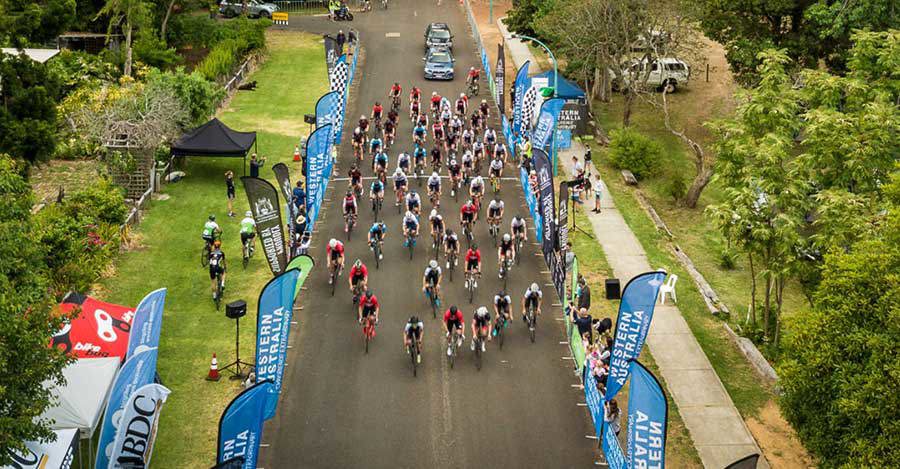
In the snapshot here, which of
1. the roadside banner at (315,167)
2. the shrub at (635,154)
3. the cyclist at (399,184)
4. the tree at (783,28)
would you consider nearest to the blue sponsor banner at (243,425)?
the roadside banner at (315,167)

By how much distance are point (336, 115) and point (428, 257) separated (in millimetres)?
12500

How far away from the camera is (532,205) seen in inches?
1467

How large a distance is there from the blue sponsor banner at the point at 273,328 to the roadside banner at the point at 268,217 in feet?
20.0

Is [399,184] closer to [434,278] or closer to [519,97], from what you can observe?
[434,278]

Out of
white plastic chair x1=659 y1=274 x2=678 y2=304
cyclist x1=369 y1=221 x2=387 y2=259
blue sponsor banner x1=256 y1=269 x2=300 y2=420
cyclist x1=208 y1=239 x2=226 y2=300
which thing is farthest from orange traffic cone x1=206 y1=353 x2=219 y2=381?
white plastic chair x1=659 y1=274 x2=678 y2=304

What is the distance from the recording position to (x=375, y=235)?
31719 mm

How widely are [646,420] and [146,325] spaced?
36.3 ft

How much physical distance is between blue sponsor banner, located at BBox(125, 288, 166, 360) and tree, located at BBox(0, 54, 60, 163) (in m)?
14.8

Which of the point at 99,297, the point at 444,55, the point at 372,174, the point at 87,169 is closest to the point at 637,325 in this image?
the point at 99,297

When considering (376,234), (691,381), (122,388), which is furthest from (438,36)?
(122,388)

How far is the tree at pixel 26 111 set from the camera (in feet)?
115

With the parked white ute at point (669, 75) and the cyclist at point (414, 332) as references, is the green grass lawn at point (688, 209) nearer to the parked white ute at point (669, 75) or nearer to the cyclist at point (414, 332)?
the parked white ute at point (669, 75)

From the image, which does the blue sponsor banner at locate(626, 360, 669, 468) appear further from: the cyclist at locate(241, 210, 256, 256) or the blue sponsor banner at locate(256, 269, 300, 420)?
the cyclist at locate(241, 210, 256, 256)

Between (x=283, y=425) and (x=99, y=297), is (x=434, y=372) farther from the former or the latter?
(x=99, y=297)
